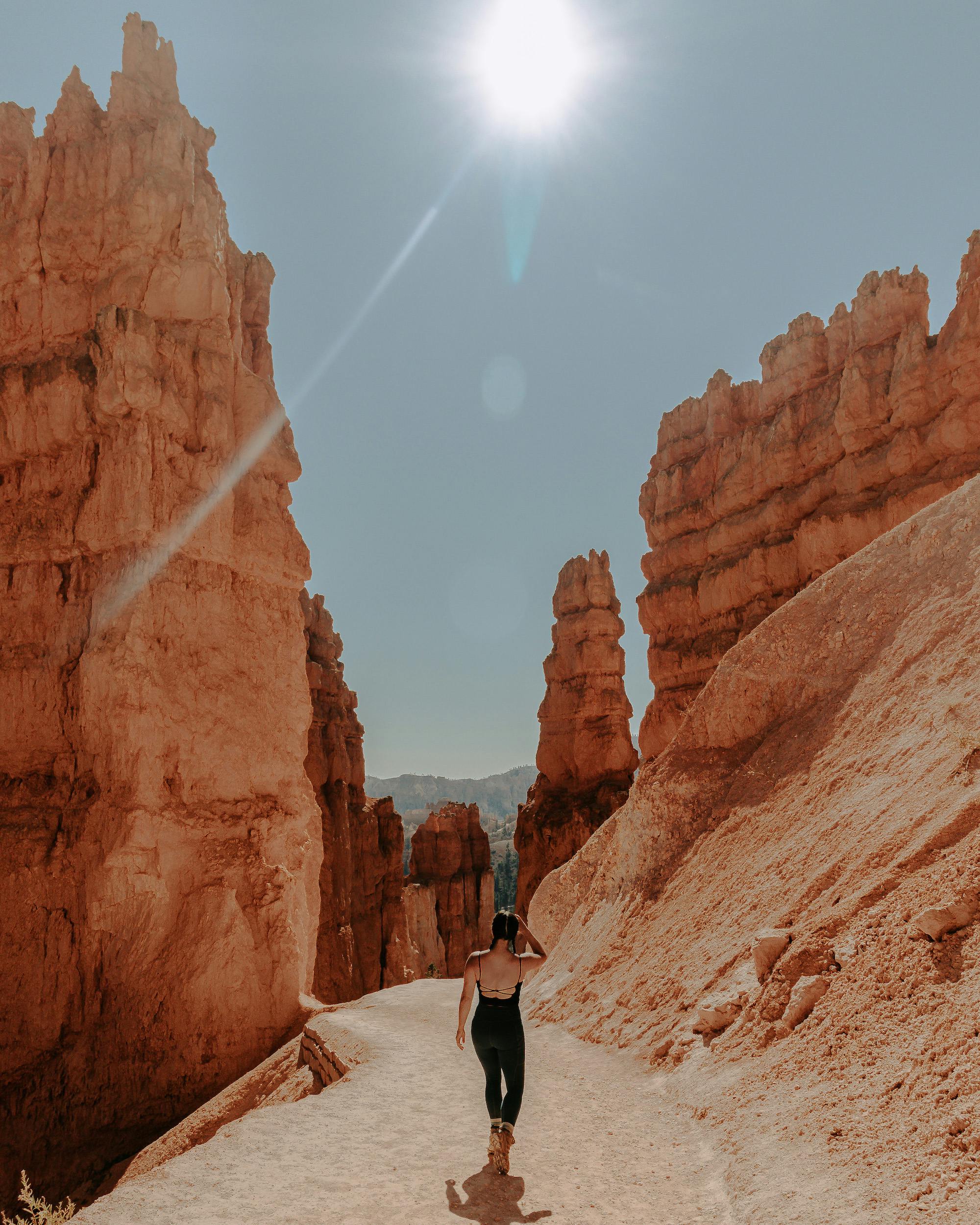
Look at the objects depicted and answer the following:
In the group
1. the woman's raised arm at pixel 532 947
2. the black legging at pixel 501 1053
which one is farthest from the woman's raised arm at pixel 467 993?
the woman's raised arm at pixel 532 947

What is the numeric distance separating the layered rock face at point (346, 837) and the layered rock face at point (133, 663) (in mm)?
16198

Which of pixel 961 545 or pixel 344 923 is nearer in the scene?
pixel 961 545

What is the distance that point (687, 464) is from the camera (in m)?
32.4

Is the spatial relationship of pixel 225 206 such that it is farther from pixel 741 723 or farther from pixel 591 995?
pixel 591 995

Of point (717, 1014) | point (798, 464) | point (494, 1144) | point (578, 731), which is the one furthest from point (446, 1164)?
point (578, 731)

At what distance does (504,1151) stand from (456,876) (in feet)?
159

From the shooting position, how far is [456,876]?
51.2 m

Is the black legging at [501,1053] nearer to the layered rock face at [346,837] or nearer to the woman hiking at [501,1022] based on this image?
the woman hiking at [501,1022]

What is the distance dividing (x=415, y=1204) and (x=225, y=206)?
17.9 metres

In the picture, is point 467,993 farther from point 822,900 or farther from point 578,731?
point 578,731

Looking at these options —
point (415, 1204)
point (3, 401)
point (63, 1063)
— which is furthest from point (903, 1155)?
point (3, 401)

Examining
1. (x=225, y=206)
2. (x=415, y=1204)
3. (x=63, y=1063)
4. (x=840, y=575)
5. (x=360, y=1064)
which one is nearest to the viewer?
(x=415, y=1204)

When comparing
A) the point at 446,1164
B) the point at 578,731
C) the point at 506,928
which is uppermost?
the point at 578,731

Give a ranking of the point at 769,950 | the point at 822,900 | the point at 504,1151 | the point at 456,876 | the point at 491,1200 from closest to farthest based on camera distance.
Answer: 1. the point at 491,1200
2. the point at 504,1151
3. the point at 769,950
4. the point at 822,900
5. the point at 456,876
